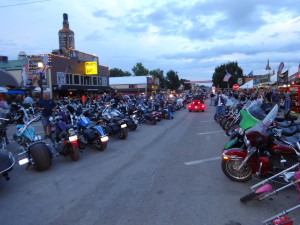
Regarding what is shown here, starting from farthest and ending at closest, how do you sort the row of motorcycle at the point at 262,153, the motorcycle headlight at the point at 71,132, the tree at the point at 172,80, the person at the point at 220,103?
the tree at the point at 172,80 < the person at the point at 220,103 < the motorcycle headlight at the point at 71,132 < the row of motorcycle at the point at 262,153

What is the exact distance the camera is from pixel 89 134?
6.69 metres

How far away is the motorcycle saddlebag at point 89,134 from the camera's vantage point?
6693mm

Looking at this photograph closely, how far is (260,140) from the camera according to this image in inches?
164

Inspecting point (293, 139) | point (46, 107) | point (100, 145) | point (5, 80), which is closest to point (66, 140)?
point (100, 145)

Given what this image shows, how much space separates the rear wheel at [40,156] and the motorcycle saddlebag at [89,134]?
1.47 metres

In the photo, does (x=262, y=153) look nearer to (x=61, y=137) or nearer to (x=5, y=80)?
(x=61, y=137)

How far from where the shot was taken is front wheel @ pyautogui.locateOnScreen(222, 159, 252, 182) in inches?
175

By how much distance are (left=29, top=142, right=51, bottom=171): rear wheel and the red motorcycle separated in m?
3.87

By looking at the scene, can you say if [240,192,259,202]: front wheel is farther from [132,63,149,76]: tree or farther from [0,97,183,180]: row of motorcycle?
[132,63,149,76]: tree

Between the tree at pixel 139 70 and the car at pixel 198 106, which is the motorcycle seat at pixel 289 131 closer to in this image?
the car at pixel 198 106

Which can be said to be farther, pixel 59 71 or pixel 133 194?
pixel 59 71

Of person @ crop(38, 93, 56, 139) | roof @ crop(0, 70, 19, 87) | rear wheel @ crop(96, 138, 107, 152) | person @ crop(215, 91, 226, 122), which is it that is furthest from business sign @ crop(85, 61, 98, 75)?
rear wheel @ crop(96, 138, 107, 152)

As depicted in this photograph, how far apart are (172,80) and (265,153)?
85.0 m

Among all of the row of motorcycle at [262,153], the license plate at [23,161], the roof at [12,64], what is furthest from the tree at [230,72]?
the license plate at [23,161]
